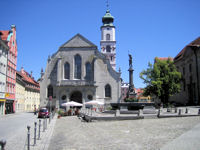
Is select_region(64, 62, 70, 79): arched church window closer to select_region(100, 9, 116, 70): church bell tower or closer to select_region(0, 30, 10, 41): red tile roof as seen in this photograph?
select_region(0, 30, 10, 41): red tile roof

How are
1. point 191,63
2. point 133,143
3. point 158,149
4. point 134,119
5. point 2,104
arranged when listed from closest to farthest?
point 158,149 → point 133,143 → point 134,119 → point 2,104 → point 191,63

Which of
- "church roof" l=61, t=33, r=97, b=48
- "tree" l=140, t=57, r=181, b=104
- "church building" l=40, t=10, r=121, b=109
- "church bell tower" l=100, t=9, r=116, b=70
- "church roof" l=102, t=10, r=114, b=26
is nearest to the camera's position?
"tree" l=140, t=57, r=181, b=104

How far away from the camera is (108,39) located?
7738cm

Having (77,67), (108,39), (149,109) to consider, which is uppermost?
(108,39)

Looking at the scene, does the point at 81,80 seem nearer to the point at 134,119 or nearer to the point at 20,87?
the point at 20,87

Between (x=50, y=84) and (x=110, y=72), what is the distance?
1274cm

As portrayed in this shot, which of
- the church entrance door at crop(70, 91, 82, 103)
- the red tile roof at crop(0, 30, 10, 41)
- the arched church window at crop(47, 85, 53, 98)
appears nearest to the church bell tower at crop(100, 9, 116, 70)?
the church entrance door at crop(70, 91, 82, 103)

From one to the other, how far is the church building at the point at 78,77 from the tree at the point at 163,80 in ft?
20.5

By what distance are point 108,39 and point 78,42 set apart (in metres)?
29.3

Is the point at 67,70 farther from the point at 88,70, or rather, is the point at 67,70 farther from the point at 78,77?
the point at 88,70

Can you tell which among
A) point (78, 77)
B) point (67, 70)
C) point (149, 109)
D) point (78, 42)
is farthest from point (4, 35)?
point (149, 109)

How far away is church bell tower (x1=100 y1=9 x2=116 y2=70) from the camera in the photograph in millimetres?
75250

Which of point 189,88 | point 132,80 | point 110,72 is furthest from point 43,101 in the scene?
point 189,88

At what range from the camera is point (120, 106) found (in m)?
26.7
